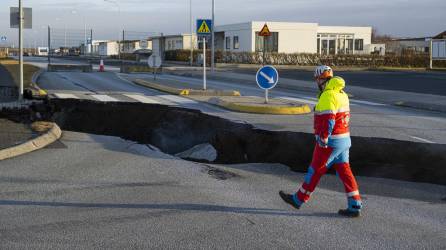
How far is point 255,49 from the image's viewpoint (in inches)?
2429

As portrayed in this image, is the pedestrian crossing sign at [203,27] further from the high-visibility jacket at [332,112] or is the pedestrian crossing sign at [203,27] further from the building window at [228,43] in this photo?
the building window at [228,43]

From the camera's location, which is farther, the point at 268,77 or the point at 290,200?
the point at 268,77

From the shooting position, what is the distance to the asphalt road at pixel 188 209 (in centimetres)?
498

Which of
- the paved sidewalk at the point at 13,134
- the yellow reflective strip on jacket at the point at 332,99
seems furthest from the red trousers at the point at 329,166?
the paved sidewalk at the point at 13,134

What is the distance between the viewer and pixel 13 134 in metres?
10.1

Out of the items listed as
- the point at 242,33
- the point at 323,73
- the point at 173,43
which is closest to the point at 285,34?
the point at 242,33

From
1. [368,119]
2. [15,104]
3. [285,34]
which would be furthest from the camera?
[285,34]

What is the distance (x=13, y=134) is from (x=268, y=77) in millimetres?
7318

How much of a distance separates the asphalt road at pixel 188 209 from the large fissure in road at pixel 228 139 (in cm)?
91

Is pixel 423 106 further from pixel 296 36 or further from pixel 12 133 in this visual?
pixel 296 36

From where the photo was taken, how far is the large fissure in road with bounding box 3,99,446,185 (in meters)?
8.72

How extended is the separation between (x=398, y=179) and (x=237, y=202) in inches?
116

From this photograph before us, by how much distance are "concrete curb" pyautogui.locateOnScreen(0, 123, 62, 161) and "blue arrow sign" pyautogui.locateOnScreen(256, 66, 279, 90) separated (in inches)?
246

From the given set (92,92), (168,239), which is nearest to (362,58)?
(92,92)
